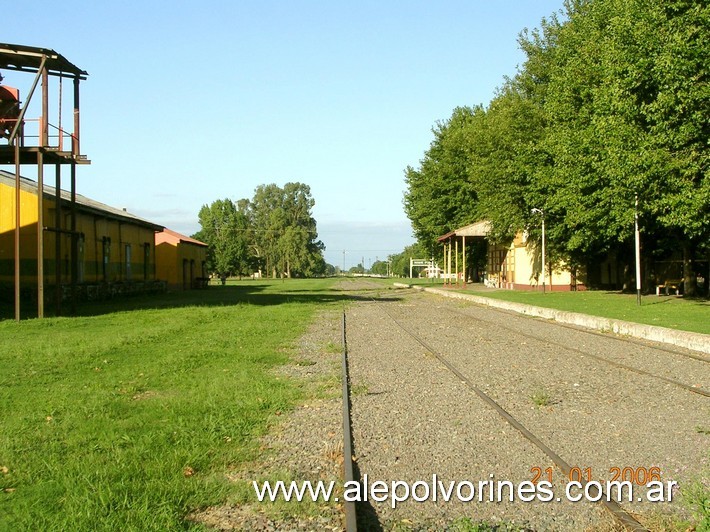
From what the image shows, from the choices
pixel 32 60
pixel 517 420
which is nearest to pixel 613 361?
pixel 517 420

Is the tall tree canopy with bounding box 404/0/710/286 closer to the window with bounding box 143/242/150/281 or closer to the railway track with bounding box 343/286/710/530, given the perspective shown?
the railway track with bounding box 343/286/710/530

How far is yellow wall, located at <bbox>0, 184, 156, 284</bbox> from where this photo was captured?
29141mm

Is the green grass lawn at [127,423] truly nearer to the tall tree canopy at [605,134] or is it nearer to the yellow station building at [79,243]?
the yellow station building at [79,243]

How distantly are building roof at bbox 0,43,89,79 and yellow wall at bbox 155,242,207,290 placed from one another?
103 feet

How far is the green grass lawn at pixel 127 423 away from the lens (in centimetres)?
497

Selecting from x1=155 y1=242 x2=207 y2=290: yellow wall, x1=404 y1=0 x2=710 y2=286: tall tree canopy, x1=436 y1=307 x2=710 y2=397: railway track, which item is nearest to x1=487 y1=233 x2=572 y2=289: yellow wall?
x1=404 y1=0 x2=710 y2=286: tall tree canopy

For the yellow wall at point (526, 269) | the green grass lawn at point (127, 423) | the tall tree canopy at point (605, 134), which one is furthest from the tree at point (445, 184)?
the green grass lawn at point (127, 423)

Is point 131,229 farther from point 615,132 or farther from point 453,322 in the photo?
point 615,132

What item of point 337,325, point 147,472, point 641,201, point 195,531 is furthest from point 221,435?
point 641,201

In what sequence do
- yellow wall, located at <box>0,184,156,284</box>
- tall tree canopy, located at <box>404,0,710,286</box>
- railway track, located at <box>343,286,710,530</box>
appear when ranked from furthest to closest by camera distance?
yellow wall, located at <box>0,184,156,284</box>, tall tree canopy, located at <box>404,0,710,286</box>, railway track, located at <box>343,286,710,530</box>

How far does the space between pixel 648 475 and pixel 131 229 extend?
129ft

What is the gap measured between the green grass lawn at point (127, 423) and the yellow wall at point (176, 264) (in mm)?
39079

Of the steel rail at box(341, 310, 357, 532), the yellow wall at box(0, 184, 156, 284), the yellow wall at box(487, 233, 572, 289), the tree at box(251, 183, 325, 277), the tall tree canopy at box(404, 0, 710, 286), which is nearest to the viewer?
the steel rail at box(341, 310, 357, 532)

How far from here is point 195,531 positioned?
4434 millimetres
